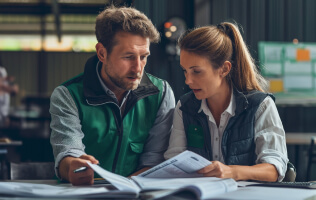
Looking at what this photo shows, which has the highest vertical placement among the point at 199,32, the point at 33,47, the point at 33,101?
the point at 199,32

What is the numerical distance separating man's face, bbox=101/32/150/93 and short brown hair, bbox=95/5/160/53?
2 centimetres

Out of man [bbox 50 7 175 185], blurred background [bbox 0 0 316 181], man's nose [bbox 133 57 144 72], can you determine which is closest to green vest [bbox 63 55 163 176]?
man [bbox 50 7 175 185]

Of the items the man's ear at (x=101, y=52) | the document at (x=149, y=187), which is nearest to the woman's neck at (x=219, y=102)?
the man's ear at (x=101, y=52)

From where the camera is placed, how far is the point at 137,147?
6.40ft

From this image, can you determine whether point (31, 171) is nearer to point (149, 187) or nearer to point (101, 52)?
point (101, 52)

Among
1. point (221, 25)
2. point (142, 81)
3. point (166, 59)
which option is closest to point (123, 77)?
point (142, 81)

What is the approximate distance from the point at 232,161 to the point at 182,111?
0.30 metres

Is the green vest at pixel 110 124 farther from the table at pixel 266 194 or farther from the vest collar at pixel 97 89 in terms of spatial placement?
the table at pixel 266 194

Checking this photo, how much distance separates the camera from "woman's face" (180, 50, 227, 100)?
186cm

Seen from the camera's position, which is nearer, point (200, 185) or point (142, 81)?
point (200, 185)

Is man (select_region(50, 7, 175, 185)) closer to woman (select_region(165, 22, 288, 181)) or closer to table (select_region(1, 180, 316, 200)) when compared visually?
woman (select_region(165, 22, 288, 181))

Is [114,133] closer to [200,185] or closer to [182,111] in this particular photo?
[182,111]

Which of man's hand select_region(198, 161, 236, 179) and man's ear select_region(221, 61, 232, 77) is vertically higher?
man's ear select_region(221, 61, 232, 77)

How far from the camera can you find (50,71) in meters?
8.61
